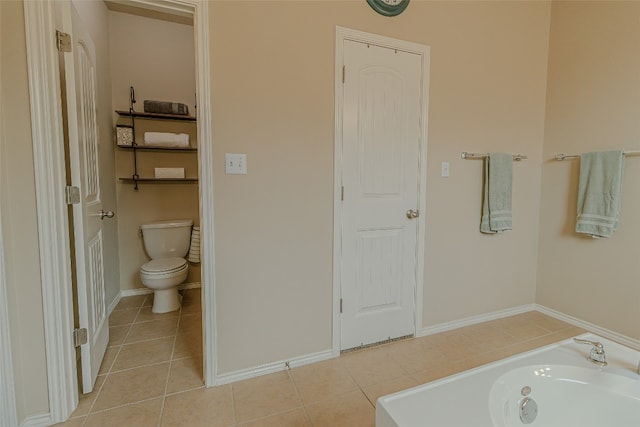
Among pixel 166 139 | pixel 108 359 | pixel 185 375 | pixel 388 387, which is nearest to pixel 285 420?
pixel 388 387

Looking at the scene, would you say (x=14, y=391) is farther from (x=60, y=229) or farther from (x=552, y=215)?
(x=552, y=215)

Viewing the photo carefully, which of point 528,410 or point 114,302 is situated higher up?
point 528,410

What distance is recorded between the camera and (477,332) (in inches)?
92.7

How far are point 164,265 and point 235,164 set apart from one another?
4.73ft

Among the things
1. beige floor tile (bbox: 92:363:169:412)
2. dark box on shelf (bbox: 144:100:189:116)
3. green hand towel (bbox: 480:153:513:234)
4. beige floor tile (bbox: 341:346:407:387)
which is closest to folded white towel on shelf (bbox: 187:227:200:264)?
dark box on shelf (bbox: 144:100:189:116)

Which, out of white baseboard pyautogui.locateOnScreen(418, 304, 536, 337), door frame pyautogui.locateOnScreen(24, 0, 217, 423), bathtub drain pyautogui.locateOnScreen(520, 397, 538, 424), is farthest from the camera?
white baseboard pyautogui.locateOnScreen(418, 304, 536, 337)

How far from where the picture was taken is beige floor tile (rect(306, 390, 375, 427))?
1.45 metres

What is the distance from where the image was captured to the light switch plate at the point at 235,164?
1653 millimetres

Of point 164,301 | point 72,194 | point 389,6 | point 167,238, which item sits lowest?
point 164,301

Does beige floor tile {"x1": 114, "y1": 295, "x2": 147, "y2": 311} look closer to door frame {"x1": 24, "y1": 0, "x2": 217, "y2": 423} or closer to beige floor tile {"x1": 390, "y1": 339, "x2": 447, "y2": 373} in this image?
door frame {"x1": 24, "y1": 0, "x2": 217, "y2": 423}

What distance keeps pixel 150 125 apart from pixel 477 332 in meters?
3.48

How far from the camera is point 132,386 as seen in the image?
1.70 m

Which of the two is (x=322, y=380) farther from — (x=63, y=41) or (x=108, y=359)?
(x=63, y=41)

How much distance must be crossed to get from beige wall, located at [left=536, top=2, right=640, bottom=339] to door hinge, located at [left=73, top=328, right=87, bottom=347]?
11.2 ft
